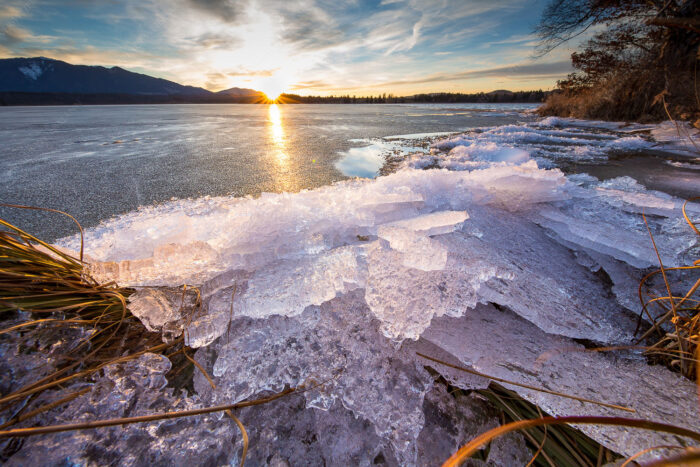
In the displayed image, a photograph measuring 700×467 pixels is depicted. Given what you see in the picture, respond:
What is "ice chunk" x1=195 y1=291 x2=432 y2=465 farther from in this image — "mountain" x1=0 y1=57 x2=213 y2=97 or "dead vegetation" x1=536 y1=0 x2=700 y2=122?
"mountain" x1=0 y1=57 x2=213 y2=97

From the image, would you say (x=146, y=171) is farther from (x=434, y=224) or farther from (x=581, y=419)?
(x=581, y=419)

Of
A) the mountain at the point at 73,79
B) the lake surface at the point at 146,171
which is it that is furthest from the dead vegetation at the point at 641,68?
the mountain at the point at 73,79

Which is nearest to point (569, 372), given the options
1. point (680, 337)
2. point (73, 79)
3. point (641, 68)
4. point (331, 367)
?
point (680, 337)

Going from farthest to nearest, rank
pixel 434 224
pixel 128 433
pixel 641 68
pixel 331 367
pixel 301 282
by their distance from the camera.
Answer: pixel 641 68
pixel 434 224
pixel 301 282
pixel 331 367
pixel 128 433

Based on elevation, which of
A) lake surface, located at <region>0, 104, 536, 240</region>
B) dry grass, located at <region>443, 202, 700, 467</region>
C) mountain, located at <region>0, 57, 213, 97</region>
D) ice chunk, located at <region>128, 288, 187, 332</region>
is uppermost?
mountain, located at <region>0, 57, 213, 97</region>

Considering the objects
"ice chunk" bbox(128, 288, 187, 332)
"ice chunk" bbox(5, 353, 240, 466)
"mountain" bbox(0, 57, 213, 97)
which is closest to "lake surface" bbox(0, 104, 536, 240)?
"ice chunk" bbox(128, 288, 187, 332)

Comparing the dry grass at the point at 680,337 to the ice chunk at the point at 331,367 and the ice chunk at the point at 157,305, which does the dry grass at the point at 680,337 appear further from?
the ice chunk at the point at 157,305

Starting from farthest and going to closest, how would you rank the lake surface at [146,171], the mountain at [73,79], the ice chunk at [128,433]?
the mountain at [73,79] → the lake surface at [146,171] → the ice chunk at [128,433]

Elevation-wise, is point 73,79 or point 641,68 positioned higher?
point 73,79
